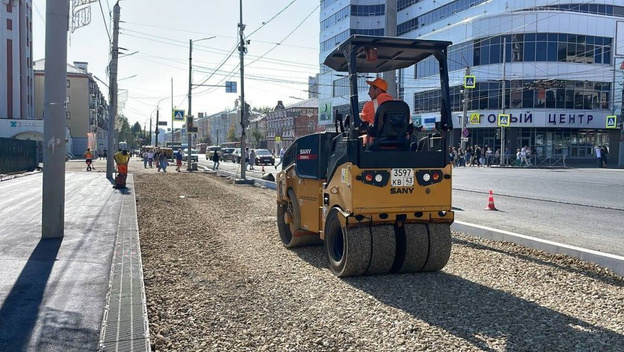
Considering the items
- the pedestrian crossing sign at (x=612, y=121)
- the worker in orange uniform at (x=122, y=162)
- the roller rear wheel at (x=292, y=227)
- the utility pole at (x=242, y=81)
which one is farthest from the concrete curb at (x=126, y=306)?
the pedestrian crossing sign at (x=612, y=121)

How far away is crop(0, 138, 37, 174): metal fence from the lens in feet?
97.0

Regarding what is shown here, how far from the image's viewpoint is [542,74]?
49.8m

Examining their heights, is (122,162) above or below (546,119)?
below

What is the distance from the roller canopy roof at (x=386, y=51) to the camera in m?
6.95

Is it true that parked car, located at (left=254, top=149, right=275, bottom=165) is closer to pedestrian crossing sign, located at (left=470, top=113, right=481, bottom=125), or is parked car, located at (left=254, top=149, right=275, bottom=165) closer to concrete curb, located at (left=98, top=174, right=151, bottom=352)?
pedestrian crossing sign, located at (left=470, top=113, right=481, bottom=125)

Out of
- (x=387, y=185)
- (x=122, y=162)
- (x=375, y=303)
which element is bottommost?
(x=375, y=303)

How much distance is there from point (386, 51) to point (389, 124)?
126 centimetres

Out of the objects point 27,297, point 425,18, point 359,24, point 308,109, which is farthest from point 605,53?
point 27,297

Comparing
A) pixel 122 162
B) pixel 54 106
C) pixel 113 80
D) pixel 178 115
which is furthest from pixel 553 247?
pixel 178 115

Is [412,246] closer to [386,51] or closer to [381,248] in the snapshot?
[381,248]

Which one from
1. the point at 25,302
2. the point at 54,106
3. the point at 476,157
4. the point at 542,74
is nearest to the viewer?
the point at 25,302

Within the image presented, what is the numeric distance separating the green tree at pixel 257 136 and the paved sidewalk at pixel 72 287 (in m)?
98.0

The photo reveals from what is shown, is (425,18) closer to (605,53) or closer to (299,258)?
(605,53)

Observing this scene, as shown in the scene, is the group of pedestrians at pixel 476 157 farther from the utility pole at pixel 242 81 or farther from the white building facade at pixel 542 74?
the utility pole at pixel 242 81
